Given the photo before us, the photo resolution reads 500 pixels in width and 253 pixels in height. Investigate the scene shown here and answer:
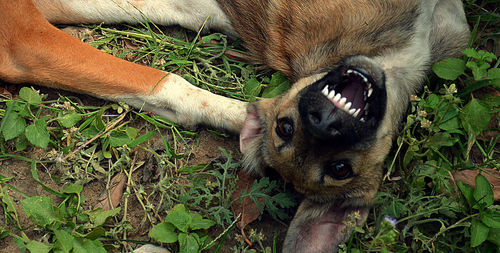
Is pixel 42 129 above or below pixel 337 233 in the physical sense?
above

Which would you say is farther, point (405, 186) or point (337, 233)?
point (405, 186)

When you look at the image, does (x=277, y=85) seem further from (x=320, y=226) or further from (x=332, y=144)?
(x=320, y=226)

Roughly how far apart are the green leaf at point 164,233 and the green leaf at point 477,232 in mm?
1911

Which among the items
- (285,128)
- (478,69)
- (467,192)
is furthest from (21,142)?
(478,69)

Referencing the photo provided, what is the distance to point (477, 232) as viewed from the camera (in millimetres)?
2928

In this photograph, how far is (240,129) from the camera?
3.53 m

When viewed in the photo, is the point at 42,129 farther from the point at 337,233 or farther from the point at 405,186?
the point at 405,186

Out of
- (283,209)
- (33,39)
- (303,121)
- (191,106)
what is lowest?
(283,209)

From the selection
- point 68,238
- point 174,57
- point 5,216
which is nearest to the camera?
point 68,238

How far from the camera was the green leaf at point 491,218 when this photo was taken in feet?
9.52

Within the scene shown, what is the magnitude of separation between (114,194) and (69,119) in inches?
25.8

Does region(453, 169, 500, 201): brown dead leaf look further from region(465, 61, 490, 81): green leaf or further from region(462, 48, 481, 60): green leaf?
region(462, 48, 481, 60): green leaf

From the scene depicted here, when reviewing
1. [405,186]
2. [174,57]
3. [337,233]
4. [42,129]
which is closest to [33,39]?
[42,129]

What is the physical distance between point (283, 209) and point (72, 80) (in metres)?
1.82
